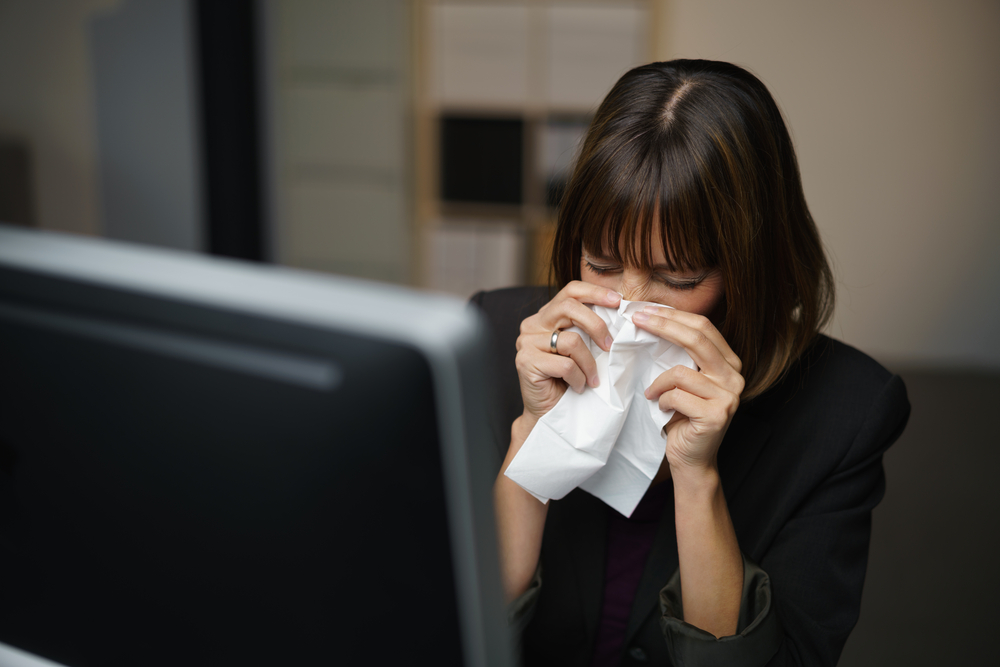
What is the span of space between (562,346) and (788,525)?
14.9 inches

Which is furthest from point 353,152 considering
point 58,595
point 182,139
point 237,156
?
point 58,595

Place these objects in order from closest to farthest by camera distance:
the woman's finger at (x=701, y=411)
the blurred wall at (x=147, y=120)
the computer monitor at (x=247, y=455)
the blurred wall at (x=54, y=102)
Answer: the computer monitor at (x=247, y=455)
the woman's finger at (x=701, y=411)
the blurred wall at (x=54, y=102)
the blurred wall at (x=147, y=120)

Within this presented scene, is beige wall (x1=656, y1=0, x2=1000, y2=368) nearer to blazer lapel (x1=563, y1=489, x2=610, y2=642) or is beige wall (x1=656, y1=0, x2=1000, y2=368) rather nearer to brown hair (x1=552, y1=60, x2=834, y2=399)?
brown hair (x1=552, y1=60, x2=834, y2=399)

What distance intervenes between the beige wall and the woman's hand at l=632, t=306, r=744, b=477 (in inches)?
115

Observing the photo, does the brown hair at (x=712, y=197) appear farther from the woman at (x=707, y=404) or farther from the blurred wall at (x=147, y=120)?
the blurred wall at (x=147, y=120)

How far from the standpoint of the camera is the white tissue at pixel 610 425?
2.69ft

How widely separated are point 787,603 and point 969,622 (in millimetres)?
1612

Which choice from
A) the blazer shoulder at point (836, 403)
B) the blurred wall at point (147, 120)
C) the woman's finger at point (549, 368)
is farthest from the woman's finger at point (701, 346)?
the blurred wall at point (147, 120)

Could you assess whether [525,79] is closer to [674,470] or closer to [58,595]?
[674,470]

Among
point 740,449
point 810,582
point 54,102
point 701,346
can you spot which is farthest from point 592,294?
point 54,102

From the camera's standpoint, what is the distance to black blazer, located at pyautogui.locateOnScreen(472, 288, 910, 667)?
32.6 inches

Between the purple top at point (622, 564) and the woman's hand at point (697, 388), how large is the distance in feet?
0.60

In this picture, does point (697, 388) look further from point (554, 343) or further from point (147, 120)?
point (147, 120)

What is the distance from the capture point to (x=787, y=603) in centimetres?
83
